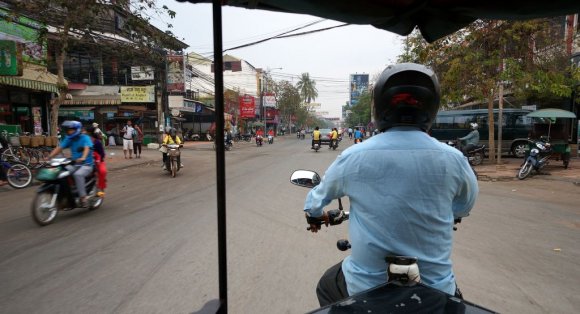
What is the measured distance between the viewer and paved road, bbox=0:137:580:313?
10.7 feet

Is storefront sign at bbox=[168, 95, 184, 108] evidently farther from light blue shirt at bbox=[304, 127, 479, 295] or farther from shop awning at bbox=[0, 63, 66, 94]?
light blue shirt at bbox=[304, 127, 479, 295]

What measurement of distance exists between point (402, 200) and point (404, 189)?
43 mm

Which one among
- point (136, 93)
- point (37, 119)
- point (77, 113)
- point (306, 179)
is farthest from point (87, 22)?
point (77, 113)

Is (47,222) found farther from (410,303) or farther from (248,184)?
(410,303)

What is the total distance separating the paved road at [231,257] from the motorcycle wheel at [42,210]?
0.42 ft

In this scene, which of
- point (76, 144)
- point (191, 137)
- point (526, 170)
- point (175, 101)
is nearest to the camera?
point (76, 144)

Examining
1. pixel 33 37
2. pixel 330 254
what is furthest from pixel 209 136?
pixel 330 254

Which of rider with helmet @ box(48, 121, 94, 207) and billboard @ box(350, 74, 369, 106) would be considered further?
billboard @ box(350, 74, 369, 106)

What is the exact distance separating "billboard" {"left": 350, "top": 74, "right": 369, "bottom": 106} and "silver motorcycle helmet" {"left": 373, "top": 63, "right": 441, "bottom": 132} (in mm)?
86245

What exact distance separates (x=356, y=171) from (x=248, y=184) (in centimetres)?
832

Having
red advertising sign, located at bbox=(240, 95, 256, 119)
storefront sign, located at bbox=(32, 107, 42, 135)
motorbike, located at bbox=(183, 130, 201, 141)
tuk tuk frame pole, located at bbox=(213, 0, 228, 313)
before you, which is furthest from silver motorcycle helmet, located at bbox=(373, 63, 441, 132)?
red advertising sign, located at bbox=(240, 95, 256, 119)

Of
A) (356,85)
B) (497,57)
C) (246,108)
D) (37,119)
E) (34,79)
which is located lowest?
(37,119)

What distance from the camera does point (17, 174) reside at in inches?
370

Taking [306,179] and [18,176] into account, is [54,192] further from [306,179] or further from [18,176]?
[306,179]
